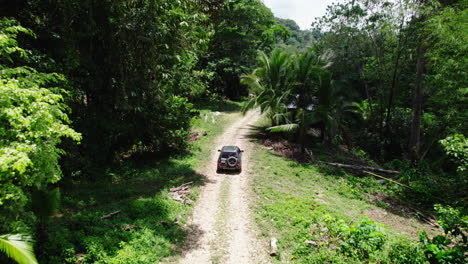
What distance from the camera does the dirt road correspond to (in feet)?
24.1

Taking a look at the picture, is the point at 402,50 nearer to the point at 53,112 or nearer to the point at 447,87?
the point at 447,87

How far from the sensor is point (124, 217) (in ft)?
27.2

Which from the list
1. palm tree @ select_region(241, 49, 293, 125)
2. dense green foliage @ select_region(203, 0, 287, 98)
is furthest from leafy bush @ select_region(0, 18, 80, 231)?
dense green foliage @ select_region(203, 0, 287, 98)

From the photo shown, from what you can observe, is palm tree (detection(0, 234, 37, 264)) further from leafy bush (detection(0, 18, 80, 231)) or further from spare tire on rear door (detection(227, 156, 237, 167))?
spare tire on rear door (detection(227, 156, 237, 167))

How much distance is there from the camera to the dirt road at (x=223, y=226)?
24.1ft

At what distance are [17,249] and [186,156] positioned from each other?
11.0m

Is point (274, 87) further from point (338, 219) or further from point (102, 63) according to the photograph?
point (338, 219)

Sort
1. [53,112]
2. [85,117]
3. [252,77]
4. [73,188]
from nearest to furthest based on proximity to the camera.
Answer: [53,112] → [73,188] → [85,117] → [252,77]

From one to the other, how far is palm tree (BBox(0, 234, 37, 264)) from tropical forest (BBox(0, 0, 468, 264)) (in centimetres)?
3

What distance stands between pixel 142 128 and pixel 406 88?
2471 cm

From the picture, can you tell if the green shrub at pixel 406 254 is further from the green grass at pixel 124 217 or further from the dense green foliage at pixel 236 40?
the dense green foliage at pixel 236 40

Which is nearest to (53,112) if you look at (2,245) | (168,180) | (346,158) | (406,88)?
(2,245)

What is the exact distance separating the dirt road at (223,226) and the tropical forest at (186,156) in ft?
0.19

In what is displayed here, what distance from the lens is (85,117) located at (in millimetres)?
11281
